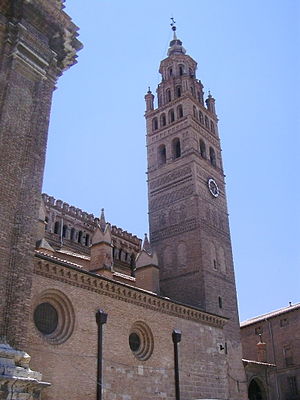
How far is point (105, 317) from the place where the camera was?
1852 centimetres

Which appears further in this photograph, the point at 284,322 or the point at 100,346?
the point at 284,322

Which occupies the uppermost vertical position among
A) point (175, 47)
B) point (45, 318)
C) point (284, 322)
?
point (175, 47)

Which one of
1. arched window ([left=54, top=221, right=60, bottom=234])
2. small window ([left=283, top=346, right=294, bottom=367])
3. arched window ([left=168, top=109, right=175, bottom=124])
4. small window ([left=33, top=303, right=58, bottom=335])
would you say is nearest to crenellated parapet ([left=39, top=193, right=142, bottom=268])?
arched window ([left=54, top=221, right=60, bottom=234])

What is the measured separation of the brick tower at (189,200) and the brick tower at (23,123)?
20.0 metres

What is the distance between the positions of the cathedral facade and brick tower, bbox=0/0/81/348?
27mm

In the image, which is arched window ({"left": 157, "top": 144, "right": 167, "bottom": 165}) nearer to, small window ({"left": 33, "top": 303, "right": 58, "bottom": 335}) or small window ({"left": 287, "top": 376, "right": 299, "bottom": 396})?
small window ({"left": 33, "top": 303, "right": 58, "bottom": 335})

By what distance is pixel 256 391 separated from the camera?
35.6m

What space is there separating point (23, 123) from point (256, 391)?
31899mm

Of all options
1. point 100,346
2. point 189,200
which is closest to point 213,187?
point 189,200

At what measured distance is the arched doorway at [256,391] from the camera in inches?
1383

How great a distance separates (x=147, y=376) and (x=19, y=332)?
12.3 metres

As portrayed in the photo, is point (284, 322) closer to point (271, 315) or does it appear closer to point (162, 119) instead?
point (271, 315)

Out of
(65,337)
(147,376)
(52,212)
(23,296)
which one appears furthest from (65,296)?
(52,212)

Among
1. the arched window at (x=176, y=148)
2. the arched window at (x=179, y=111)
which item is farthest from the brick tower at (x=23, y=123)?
the arched window at (x=179, y=111)
